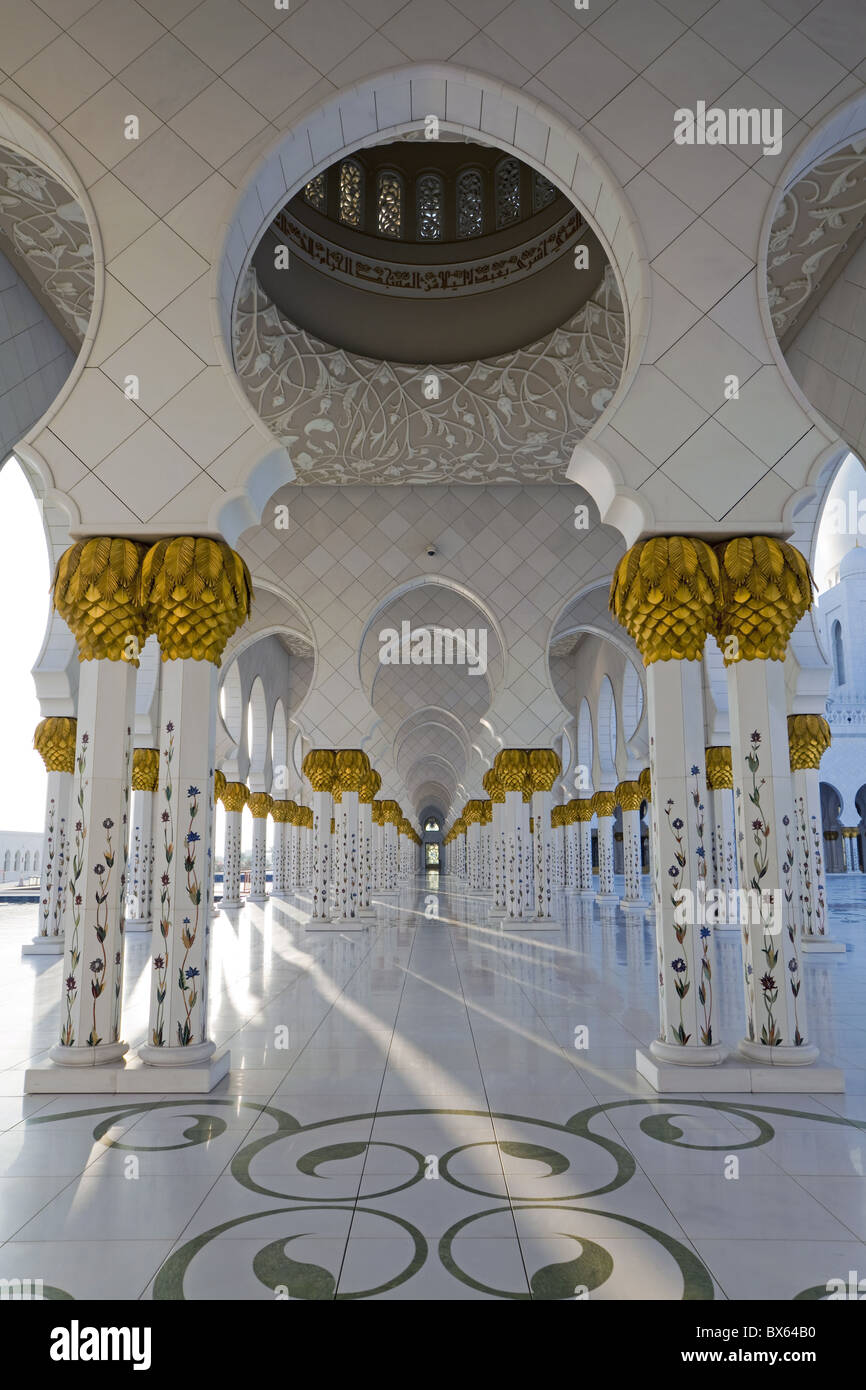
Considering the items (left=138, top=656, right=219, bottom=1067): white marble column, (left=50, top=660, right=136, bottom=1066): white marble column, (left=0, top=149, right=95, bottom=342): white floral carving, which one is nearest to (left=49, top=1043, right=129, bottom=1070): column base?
(left=50, top=660, right=136, bottom=1066): white marble column

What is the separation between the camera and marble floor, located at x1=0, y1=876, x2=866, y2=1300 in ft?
5.96

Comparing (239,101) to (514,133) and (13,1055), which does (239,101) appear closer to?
(514,133)

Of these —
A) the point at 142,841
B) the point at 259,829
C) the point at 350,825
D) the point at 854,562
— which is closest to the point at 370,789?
the point at 350,825

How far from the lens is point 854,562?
26859 mm

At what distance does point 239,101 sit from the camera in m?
3.61

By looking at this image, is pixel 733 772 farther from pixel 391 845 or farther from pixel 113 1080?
pixel 391 845

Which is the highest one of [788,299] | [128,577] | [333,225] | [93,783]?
[333,225]

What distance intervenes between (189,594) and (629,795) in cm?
1068

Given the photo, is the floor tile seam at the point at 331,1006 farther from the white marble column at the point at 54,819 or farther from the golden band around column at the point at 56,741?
the golden band around column at the point at 56,741

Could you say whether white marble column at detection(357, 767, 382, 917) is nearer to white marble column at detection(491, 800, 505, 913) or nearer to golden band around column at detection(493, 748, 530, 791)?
white marble column at detection(491, 800, 505, 913)

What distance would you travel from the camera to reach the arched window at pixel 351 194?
7.33m

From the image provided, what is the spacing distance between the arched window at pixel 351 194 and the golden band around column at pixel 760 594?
545cm

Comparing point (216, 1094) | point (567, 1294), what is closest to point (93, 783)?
point (216, 1094)

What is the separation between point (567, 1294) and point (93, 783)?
249cm
